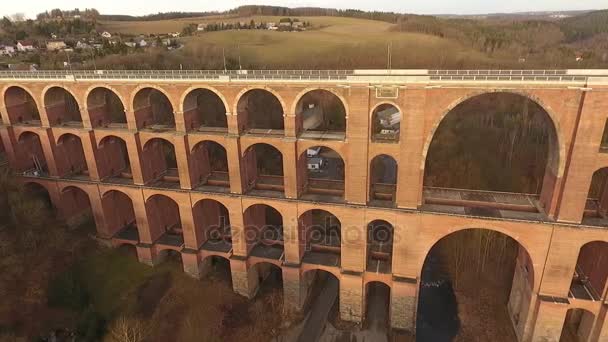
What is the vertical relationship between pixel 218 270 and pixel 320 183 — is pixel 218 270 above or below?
below

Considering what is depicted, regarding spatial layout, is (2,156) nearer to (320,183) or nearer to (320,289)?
(320,183)

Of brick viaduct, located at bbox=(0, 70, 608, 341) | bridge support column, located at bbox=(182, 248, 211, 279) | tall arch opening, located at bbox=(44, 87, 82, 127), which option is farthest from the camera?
Result: tall arch opening, located at bbox=(44, 87, 82, 127)

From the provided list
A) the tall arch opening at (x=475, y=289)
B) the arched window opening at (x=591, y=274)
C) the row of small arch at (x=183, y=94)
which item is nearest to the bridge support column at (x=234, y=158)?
the row of small arch at (x=183, y=94)

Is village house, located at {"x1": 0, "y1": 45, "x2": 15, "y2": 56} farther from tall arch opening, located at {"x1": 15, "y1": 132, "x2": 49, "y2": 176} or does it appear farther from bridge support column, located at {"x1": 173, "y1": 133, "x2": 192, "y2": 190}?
bridge support column, located at {"x1": 173, "y1": 133, "x2": 192, "y2": 190}

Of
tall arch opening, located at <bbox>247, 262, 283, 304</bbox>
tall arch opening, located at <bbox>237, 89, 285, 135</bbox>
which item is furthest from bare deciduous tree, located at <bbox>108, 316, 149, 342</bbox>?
tall arch opening, located at <bbox>237, 89, 285, 135</bbox>

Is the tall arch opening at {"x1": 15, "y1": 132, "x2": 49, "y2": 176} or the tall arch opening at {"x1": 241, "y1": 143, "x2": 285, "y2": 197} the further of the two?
the tall arch opening at {"x1": 15, "y1": 132, "x2": 49, "y2": 176}

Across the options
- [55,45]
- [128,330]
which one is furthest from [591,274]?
[55,45]
